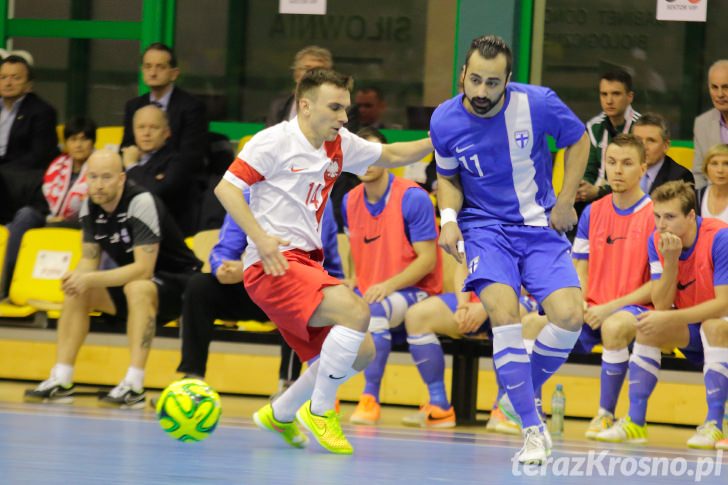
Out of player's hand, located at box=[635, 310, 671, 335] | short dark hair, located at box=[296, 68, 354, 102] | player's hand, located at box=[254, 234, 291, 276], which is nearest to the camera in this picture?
player's hand, located at box=[254, 234, 291, 276]

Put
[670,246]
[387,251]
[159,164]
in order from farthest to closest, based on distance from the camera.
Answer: [159,164], [387,251], [670,246]

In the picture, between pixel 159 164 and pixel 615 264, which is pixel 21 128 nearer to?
pixel 159 164

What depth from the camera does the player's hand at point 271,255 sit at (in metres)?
4.93

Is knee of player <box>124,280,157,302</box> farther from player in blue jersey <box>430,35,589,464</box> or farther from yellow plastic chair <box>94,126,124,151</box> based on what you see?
player in blue jersey <box>430,35,589,464</box>

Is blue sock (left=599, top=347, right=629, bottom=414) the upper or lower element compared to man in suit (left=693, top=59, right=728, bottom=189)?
lower

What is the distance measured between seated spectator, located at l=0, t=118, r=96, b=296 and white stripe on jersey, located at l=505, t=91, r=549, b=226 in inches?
153

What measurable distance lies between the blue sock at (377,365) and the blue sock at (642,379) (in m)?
1.38

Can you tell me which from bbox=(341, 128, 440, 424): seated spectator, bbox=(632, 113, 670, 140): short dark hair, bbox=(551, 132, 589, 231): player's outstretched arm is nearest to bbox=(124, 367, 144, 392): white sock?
bbox=(341, 128, 440, 424): seated spectator

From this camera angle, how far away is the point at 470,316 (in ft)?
22.3

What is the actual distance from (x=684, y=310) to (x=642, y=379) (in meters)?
0.43

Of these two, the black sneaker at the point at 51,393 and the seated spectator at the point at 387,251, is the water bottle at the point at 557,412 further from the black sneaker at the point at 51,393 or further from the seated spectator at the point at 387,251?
the black sneaker at the point at 51,393

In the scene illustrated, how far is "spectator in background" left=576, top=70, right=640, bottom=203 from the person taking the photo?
7.51m

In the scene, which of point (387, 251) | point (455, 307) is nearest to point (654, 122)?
point (455, 307)

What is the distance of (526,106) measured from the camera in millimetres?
5199
